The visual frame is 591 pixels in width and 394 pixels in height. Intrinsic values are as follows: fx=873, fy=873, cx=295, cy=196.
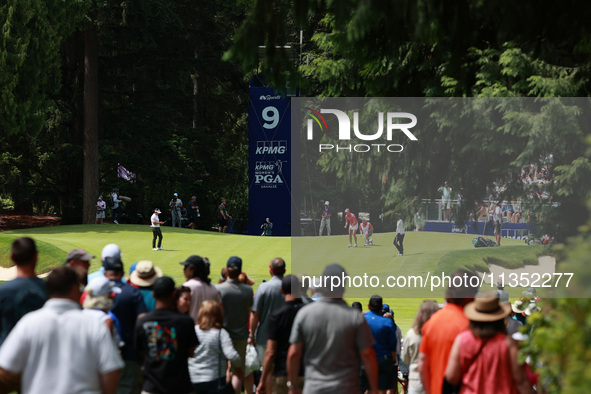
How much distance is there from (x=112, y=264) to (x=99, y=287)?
0.55m

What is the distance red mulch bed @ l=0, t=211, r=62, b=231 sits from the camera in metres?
42.5

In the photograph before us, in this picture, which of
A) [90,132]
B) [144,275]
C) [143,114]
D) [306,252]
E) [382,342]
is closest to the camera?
[144,275]

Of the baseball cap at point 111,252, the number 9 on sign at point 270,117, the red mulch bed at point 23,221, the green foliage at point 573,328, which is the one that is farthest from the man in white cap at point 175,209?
the green foliage at point 573,328

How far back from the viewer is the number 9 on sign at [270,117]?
3794cm

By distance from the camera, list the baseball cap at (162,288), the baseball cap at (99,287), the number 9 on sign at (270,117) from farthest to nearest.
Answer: the number 9 on sign at (270,117) < the baseball cap at (99,287) < the baseball cap at (162,288)

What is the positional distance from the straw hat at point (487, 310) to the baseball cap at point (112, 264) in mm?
3113

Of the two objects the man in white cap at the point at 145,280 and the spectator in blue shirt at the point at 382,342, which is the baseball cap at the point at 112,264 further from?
the spectator in blue shirt at the point at 382,342

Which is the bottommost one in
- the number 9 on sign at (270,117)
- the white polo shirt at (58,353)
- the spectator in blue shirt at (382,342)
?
the spectator in blue shirt at (382,342)

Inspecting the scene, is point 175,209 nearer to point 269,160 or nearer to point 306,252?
point 269,160

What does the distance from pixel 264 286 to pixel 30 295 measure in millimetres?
2972

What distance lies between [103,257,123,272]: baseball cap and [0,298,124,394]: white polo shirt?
242cm

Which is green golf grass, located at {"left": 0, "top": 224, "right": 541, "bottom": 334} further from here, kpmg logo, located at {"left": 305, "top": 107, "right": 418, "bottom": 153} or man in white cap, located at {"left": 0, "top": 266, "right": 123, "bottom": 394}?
man in white cap, located at {"left": 0, "top": 266, "right": 123, "bottom": 394}

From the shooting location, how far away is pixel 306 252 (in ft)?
78.8

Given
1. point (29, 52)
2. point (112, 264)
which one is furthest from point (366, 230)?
point (29, 52)
